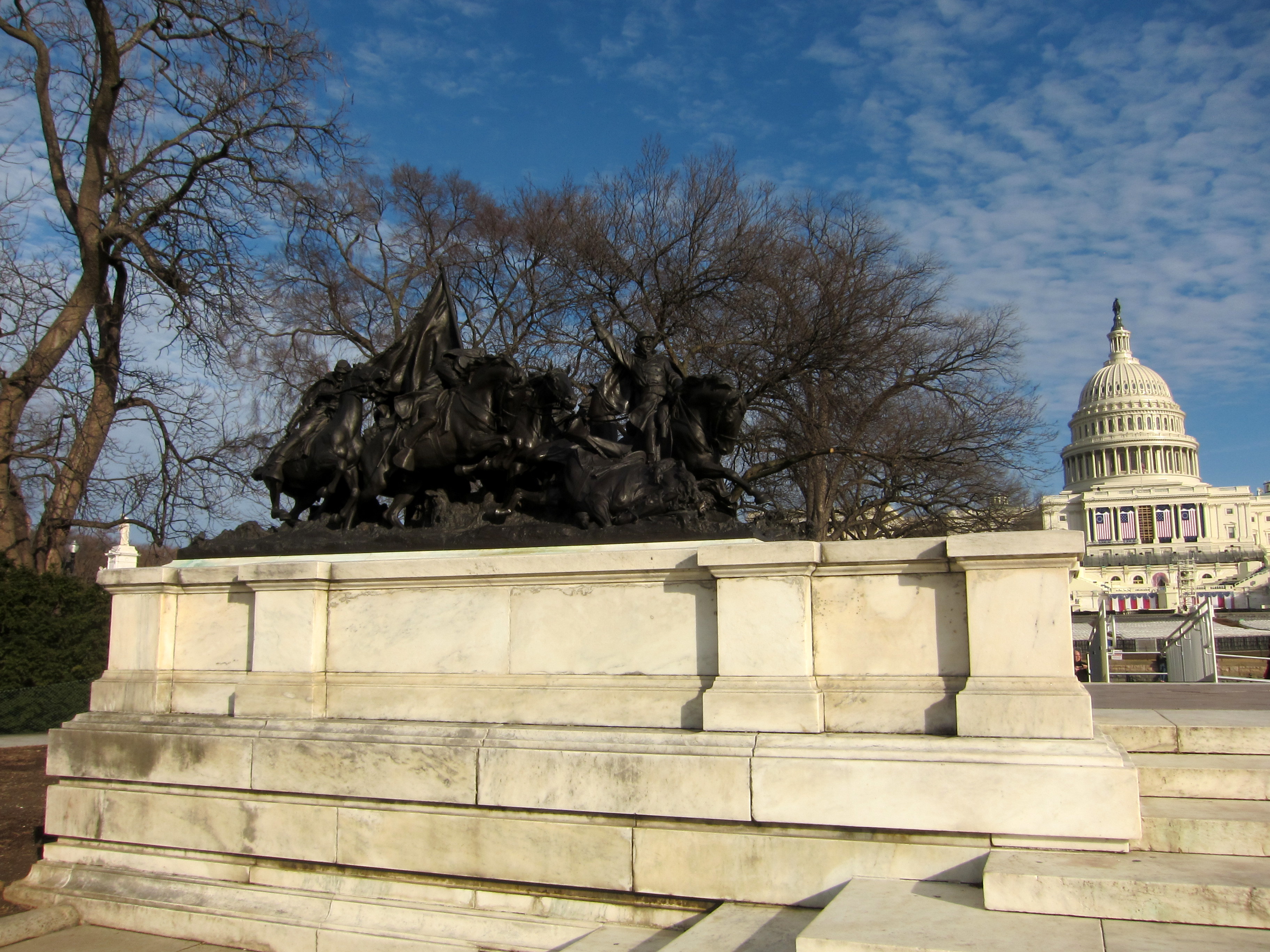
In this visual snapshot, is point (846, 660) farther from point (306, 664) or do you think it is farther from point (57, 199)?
point (57, 199)

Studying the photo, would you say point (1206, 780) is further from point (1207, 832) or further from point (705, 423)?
point (705, 423)

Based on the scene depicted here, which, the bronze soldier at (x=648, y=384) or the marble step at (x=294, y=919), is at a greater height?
the bronze soldier at (x=648, y=384)

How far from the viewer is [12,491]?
60.5 feet

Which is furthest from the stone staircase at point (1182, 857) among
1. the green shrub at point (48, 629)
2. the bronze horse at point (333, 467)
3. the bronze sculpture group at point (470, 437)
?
the green shrub at point (48, 629)

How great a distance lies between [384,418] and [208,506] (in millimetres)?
12508

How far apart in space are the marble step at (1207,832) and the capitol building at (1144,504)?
9322 cm

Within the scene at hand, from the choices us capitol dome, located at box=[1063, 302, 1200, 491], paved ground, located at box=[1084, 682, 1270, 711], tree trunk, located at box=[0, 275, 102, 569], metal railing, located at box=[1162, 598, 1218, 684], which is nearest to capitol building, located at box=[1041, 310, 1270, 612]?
us capitol dome, located at box=[1063, 302, 1200, 491]

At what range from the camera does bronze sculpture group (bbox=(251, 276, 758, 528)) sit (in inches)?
316

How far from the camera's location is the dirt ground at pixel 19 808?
26.2 ft

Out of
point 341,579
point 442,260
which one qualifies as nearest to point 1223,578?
point 442,260

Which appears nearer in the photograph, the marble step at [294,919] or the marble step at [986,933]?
the marble step at [986,933]

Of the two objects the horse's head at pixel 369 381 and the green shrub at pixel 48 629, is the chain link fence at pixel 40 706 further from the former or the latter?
the horse's head at pixel 369 381

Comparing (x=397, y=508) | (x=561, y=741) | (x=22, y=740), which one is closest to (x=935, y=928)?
(x=561, y=741)

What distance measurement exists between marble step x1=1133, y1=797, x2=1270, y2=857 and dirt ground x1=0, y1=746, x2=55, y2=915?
7524 mm
